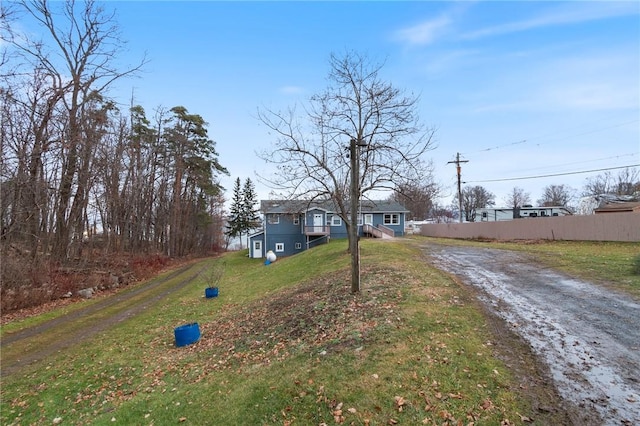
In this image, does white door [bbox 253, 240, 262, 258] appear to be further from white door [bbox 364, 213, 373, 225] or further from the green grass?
the green grass

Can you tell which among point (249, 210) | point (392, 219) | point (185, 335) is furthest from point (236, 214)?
point (185, 335)

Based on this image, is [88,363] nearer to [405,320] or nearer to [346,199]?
[405,320]

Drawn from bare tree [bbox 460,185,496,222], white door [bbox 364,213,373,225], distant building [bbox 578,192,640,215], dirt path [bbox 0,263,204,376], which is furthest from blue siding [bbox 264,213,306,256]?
bare tree [bbox 460,185,496,222]

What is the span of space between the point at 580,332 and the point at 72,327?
47.1 ft

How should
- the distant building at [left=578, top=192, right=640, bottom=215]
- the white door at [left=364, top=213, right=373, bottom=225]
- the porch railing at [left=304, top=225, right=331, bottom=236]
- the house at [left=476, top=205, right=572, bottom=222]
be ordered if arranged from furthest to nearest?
the house at [left=476, top=205, right=572, bottom=222] < the white door at [left=364, top=213, right=373, bottom=225] < the porch railing at [left=304, top=225, right=331, bottom=236] < the distant building at [left=578, top=192, right=640, bottom=215]

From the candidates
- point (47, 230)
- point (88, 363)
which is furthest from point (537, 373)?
point (47, 230)

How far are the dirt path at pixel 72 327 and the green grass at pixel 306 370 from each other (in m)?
0.77

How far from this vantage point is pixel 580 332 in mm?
5543

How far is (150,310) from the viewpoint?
44.4 ft

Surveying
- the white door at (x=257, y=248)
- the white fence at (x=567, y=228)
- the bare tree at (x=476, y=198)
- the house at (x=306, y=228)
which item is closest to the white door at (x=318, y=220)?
the house at (x=306, y=228)

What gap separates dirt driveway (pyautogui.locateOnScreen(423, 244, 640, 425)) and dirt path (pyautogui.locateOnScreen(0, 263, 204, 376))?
37.1 ft

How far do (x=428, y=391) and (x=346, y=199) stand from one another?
52.8ft

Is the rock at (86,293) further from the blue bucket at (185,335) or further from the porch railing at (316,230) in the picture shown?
the porch railing at (316,230)

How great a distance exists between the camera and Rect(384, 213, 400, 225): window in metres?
37.3
